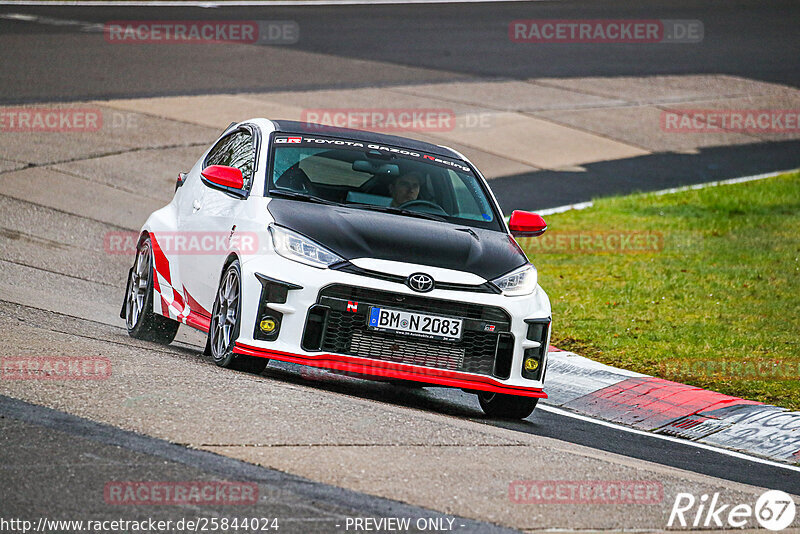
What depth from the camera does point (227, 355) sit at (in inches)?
318

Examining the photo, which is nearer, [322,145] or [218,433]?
[218,433]

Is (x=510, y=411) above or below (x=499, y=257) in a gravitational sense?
below

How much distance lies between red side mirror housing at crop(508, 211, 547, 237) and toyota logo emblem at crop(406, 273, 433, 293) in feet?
4.67

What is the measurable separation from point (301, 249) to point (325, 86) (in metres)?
15.4

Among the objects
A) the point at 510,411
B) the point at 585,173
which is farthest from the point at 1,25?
the point at 510,411

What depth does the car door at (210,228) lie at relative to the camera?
8.53 metres

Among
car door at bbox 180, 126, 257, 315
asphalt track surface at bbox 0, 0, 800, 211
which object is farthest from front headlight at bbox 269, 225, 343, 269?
asphalt track surface at bbox 0, 0, 800, 211

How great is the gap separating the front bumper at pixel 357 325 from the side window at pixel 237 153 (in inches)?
48.2

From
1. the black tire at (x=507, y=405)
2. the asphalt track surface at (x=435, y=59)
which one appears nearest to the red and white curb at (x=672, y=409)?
the black tire at (x=507, y=405)

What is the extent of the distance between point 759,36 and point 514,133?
1430 cm

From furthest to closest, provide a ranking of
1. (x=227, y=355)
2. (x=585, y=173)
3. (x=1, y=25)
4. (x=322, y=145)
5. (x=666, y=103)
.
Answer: (x=1, y=25), (x=666, y=103), (x=585, y=173), (x=322, y=145), (x=227, y=355)

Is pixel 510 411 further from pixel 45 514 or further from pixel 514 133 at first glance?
pixel 514 133

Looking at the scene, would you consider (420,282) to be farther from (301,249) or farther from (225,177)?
(225,177)

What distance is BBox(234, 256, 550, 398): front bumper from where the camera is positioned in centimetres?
766
